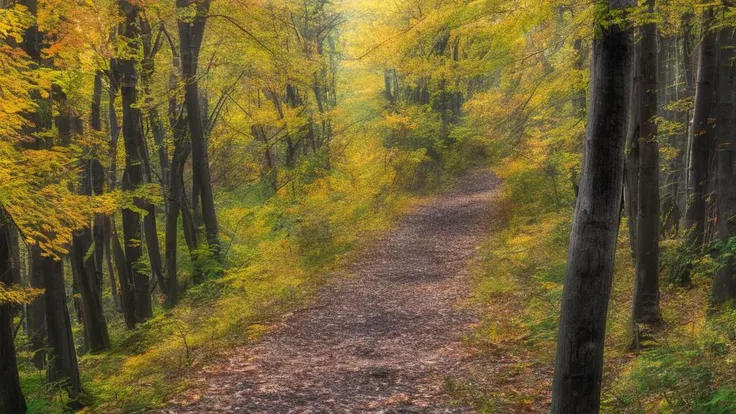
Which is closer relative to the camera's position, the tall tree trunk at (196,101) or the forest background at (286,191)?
the forest background at (286,191)

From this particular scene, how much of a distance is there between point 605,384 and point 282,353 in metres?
4.42

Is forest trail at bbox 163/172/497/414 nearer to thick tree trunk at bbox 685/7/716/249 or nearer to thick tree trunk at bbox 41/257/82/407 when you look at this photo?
thick tree trunk at bbox 41/257/82/407

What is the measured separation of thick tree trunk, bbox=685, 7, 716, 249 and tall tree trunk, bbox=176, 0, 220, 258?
9209mm

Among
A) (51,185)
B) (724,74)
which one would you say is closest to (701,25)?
(724,74)

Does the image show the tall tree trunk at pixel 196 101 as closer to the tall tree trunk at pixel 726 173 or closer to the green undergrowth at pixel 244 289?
the green undergrowth at pixel 244 289

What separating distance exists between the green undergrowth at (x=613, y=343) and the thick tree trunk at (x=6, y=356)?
17.8 ft

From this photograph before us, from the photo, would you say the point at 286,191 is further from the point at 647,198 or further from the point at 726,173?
the point at 726,173

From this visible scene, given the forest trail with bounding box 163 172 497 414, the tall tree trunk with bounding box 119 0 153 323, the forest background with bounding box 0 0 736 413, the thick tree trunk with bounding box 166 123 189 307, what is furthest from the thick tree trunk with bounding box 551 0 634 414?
the thick tree trunk with bounding box 166 123 189 307

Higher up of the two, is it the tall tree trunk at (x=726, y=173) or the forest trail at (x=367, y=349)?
the tall tree trunk at (x=726, y=173)

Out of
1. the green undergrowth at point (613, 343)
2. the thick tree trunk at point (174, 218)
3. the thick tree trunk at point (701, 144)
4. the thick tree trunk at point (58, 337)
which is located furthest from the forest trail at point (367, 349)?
the thick tree trunk at point (174, 218)

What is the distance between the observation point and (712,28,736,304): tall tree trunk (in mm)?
6094

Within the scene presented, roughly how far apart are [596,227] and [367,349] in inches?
202

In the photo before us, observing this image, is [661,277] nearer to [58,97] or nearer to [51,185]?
[51,185]

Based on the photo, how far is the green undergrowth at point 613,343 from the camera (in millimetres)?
4273
